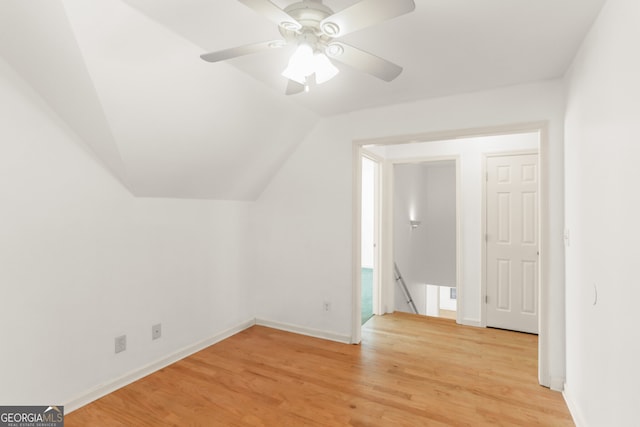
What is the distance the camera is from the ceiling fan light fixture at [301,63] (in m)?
1.50

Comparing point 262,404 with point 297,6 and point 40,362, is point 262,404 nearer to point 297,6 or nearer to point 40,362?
point 40,362

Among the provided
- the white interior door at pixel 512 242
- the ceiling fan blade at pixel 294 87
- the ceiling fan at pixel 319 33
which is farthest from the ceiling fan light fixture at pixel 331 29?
the white interior door at pixel 512 242

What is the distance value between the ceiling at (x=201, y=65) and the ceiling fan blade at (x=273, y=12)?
36 centimetres

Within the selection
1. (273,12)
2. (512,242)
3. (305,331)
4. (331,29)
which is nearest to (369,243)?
(512,242)

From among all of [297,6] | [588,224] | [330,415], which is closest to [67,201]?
[297,6]

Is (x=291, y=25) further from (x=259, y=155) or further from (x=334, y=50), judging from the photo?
(x=259, y=155)

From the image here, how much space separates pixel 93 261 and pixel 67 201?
449mm

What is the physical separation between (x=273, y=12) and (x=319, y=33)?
0.28 metres

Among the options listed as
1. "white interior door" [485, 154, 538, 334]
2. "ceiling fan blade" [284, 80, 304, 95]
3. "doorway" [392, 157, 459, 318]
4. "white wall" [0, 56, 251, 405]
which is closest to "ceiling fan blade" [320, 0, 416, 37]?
"ceiling fan blade" [284, 80, 304, 95]

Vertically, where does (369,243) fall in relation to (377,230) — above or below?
below

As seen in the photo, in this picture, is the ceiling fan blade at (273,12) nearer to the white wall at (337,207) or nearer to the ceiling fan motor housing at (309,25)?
the ceiling fan motor housing at (309,25)

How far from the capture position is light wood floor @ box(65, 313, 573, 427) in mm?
2123

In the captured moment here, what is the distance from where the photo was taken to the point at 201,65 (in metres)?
2.16

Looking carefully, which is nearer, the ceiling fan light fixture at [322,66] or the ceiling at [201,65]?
the ceiling fan light fixture at [322,66]
